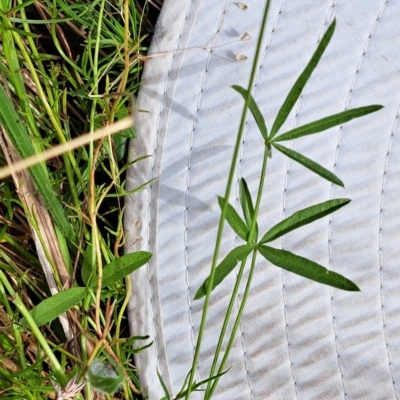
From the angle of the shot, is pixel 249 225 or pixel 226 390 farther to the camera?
pixel 226 390

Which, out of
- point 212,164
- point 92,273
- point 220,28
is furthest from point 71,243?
point 220,28

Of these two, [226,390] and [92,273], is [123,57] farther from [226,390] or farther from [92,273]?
[226,390]

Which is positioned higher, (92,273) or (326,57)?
(326,57)

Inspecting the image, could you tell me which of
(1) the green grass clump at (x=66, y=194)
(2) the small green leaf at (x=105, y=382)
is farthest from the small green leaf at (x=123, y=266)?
(2) the small green leaf at (x=105, y=382)

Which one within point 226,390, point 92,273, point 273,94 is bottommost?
point 226,390

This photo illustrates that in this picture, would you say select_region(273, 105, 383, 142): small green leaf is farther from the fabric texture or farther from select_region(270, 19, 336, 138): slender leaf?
the fabric texture

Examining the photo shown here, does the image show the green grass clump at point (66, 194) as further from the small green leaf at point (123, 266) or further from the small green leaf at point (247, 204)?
the small green leaf at point (247, 204)
